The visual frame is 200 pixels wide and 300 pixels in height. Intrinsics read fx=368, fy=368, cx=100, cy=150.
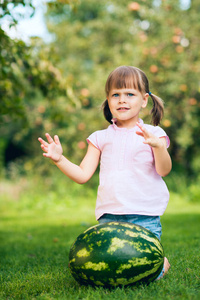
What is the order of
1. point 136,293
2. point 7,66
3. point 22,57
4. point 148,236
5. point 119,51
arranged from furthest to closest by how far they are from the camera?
point 119,51 < point 22,57 < point 7,66 < point 148,236 < point 136,293

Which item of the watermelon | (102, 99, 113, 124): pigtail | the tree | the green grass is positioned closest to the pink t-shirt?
(102, 99, 113, 124): pigtail

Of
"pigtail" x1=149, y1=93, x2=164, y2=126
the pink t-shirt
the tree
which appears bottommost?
the pink t-shirt

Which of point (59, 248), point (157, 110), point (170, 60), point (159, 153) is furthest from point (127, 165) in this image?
point (170, 60)

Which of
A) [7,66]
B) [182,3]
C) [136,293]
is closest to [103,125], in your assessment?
[182,3]

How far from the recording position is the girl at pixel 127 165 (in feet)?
9.48

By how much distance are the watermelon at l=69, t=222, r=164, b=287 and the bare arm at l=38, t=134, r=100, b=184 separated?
568 mm

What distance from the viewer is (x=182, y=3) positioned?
34.0 feet

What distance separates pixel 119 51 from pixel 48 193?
486 cm

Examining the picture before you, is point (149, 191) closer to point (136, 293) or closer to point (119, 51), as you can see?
point (136, 293)

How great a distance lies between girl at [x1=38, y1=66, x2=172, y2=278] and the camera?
2.89m

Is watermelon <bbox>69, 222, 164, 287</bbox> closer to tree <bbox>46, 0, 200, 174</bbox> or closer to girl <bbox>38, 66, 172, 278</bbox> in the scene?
girl <bbox>38, 66, 172, 278</bbox>

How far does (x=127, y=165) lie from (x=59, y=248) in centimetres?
180

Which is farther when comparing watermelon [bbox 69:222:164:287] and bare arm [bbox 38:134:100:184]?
bare arm [bbox 38:134:100:184]

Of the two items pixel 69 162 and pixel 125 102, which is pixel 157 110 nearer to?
pixel 125 102
